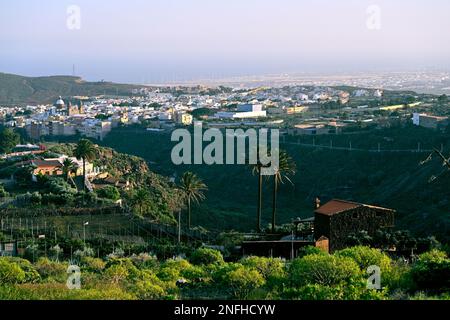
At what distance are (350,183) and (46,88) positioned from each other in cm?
11737

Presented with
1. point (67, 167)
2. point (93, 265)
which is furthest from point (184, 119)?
point (93, 265)

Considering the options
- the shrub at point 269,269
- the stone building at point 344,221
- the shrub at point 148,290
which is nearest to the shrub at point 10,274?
the shrub at point 148,290

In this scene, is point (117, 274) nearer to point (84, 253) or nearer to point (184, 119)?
point (84, 253)

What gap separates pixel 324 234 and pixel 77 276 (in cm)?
1160

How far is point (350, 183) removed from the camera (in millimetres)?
40812

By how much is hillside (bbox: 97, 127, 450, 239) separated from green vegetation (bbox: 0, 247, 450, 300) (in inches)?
550

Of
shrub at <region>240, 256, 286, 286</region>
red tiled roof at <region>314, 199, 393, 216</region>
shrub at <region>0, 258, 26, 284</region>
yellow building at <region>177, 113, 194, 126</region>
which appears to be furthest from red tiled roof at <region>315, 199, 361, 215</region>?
yellow building at <region>177, 113, 194, 126</region>

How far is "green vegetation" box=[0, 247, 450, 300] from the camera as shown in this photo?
8.34 m

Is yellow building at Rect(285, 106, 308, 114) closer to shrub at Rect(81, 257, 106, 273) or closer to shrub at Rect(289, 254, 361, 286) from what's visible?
shrub at Rect(81, 257, 106, 273)

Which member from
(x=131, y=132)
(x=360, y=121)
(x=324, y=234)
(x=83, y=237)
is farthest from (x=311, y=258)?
(x=131, y=132)

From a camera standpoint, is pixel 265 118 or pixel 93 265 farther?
pixel 265 118

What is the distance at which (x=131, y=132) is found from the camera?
70.5 meters

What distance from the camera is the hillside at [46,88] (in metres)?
134
